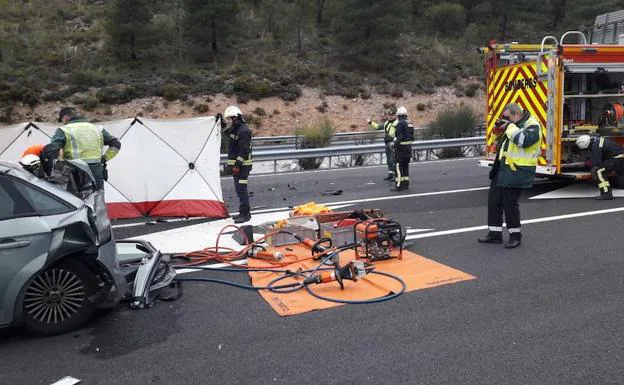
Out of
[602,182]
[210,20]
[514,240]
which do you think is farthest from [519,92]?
[210,20]

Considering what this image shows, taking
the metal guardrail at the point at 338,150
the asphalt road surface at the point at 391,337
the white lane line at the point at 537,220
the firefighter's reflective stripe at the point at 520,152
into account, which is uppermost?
the firefighter's reflective stripe at the point at 520,152

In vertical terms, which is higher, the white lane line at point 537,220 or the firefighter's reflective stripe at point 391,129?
the firefighter's reflective stripe at point 391,129

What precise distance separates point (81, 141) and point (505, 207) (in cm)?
558

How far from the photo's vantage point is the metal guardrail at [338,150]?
49.5 ft

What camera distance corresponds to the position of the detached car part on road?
4199mm

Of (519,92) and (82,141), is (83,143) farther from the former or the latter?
(519,92)

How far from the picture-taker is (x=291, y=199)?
36.0ft

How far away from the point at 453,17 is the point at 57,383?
4773 centimetres

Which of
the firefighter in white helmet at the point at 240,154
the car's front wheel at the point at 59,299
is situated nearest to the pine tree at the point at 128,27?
the firefighter in white helmet at the point at 240,154

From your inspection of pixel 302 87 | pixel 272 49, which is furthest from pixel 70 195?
pixel 272 49

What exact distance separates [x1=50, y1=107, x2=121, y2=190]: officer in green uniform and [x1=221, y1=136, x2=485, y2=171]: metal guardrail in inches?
261

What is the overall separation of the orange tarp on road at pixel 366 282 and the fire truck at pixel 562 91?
192 inches

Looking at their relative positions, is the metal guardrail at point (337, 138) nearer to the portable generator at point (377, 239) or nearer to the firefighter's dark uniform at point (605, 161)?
the firefighter's dark uniform at point (605, 161)

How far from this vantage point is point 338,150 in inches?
638
